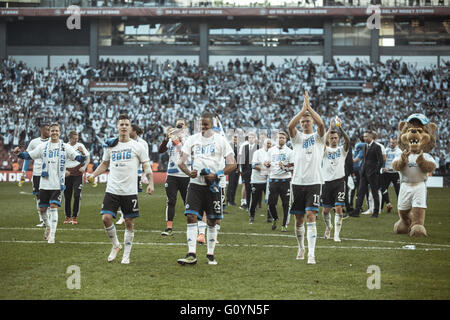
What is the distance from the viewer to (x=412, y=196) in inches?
525

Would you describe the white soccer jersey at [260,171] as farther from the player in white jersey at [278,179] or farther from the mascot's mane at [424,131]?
the mascot's mane at [424,131]

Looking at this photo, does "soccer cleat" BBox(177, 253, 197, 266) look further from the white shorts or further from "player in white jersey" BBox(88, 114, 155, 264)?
the white shorts

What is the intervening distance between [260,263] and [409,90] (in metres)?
36.1

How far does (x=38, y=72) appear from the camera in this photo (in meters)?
46.8

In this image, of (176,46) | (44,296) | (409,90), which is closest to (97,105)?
(176,46)

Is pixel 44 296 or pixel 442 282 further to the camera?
pixel 442 282

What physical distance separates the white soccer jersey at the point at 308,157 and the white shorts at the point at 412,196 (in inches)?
149

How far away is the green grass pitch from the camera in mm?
7672

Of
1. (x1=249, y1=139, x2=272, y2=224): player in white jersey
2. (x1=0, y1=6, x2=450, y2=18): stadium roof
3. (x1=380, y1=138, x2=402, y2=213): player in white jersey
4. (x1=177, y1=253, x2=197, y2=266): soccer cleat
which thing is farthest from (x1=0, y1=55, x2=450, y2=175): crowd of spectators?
(x1=177, y1=253, x2=197, y2=266): soccer cleat

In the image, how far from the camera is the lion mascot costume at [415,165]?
1288 cm

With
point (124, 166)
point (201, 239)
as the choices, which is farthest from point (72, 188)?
point (124, 166)

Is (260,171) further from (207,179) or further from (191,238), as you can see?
(191,238)

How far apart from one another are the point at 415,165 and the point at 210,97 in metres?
30.7
